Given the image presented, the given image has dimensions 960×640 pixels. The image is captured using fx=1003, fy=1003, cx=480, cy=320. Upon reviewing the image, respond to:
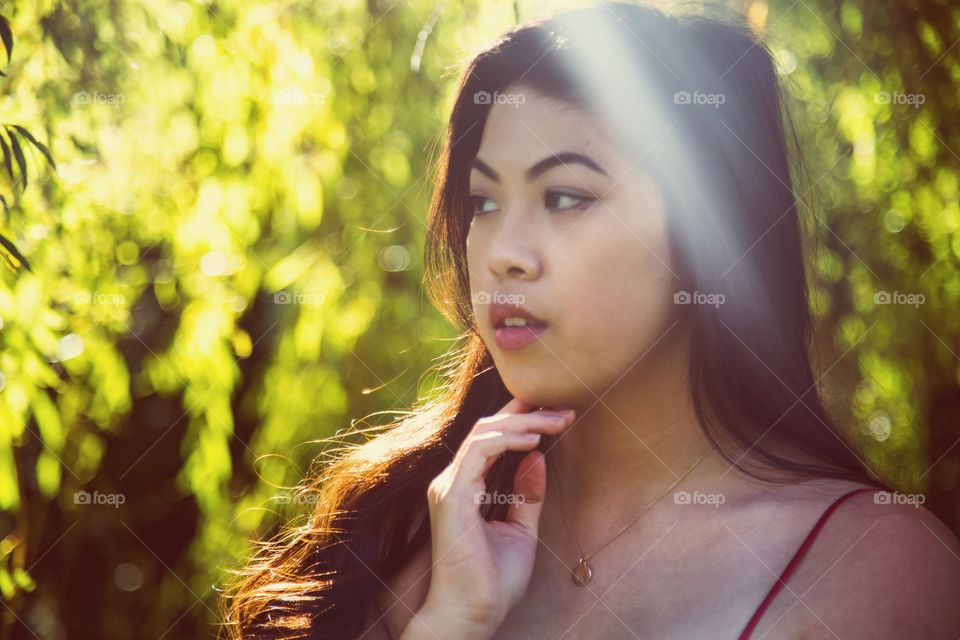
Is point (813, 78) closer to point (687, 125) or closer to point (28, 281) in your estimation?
point (687, 125)

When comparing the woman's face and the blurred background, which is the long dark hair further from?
the blurred background

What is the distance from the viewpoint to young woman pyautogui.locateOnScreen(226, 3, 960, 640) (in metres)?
1.45

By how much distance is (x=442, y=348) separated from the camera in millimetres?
2984

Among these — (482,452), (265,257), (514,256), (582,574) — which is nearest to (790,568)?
(582,574)

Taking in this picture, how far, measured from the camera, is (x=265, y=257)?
9.13 ft

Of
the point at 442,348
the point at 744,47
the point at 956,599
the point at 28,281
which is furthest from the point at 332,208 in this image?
the point at 956,599

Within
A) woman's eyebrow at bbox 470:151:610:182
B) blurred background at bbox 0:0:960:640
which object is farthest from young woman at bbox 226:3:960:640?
blurred background at bbox 0:0:960:640

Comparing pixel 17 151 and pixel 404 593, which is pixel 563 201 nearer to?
pixel 404 593

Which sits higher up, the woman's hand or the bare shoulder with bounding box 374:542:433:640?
the woman's hand

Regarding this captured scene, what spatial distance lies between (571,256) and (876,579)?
24.2 inches

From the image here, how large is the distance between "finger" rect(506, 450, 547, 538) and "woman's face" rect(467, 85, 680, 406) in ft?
0.47

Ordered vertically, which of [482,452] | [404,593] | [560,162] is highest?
[560,162]

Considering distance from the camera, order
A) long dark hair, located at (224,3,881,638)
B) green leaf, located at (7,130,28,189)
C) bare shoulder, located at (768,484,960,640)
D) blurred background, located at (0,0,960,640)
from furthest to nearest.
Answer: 1. blurred background, located at (0,0,960,640)
2. green leaf, located at (7,130,28,189)
3. long dark hair, located at (224,3,881,638)
4. bare shoulder, located at (768,484,960,640)

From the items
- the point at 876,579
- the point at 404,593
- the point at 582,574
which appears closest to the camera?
the point at 876,579
